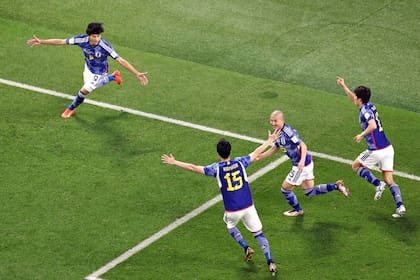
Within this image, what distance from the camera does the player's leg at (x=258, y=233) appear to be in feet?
57.3

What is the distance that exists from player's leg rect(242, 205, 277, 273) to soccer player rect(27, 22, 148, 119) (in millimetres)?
5771

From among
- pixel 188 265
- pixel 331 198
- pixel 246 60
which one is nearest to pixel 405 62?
pixel 246 60

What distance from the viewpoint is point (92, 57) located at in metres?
23.0

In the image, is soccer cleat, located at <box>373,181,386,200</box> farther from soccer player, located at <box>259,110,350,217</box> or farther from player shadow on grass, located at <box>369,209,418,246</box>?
soccer player, located at <box>259,110,350,217</box>

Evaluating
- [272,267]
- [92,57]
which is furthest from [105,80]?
[272,267]

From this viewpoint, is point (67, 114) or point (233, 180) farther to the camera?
point (67, 114)

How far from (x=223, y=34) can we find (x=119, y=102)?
4.60 meters

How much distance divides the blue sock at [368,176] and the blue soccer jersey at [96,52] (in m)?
6.31

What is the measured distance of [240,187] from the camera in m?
17.3

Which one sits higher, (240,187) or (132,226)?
(240,187)

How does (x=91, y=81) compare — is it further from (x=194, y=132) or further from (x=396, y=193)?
(x=396, y=193)

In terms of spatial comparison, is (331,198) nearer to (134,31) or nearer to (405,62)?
(405,62)

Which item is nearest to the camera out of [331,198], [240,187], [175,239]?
[240,187]

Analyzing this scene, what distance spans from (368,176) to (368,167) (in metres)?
0.19
